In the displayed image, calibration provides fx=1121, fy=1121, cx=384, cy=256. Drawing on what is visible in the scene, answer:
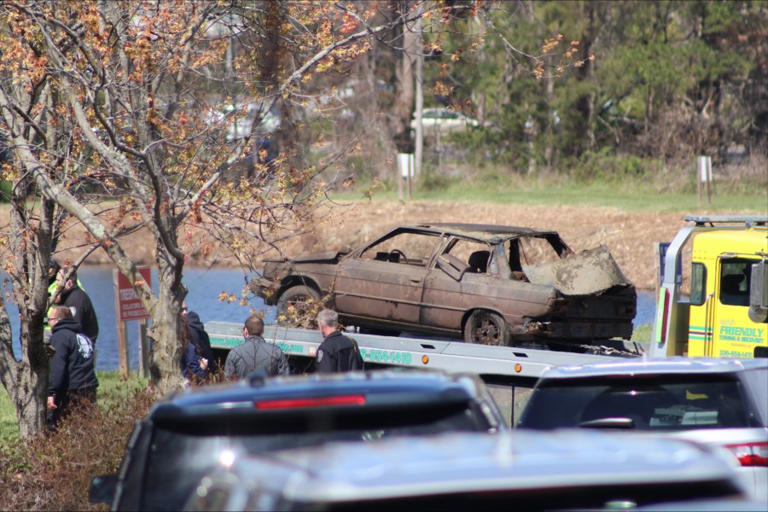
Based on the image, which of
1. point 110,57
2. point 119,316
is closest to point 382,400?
point 110,57

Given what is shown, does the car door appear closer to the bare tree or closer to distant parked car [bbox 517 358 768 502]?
the bare tree

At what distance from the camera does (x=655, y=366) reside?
6.87m

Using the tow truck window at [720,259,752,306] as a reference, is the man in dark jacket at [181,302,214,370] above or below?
below

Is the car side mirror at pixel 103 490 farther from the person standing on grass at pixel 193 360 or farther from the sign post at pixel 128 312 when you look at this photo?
the sign post at pixel 128 312

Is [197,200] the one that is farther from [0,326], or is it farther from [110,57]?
[0,326]

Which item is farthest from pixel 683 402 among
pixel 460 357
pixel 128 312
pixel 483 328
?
pixel 128 312

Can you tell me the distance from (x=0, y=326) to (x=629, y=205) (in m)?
28.3

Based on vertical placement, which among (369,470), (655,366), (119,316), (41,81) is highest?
(41,81)

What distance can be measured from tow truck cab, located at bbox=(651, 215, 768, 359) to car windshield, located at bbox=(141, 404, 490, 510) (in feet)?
27.2

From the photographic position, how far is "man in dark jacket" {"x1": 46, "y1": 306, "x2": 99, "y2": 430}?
11.0 m

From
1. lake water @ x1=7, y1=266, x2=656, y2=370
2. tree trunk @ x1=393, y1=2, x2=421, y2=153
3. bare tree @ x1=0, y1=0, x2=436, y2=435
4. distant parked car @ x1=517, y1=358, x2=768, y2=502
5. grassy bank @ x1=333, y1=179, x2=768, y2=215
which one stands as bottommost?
lake water @ x1=7, y1=266, x2=656, y2=370

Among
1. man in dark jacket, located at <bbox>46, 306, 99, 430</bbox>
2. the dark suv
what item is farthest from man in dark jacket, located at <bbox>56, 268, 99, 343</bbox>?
the dark suv

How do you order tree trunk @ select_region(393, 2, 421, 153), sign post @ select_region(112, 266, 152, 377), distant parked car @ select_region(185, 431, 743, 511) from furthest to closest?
tree trunk @ select_region(393, 2, 421, 153), sign post @ select_region(112, 266, 152, 377), distant parked car @ select_region(185, 431, 743, 511)

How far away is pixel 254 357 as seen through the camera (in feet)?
34.1
